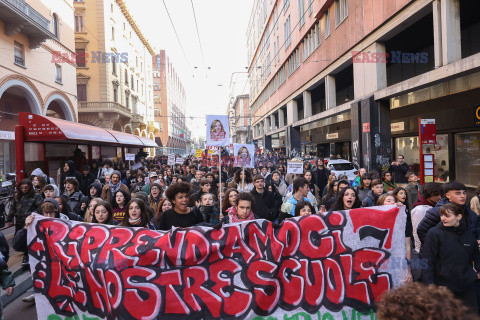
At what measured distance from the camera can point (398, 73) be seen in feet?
59.6

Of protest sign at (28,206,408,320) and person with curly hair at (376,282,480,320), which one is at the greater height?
person with curly hair at (376,282,480,320)

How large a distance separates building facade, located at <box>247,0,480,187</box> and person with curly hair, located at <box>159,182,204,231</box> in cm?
904

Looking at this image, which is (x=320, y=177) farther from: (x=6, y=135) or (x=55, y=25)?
(x=55, y=25)

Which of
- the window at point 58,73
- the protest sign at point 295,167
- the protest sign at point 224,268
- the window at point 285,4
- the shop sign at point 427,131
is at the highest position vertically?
the window at point 285,4

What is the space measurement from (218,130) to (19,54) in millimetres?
15878

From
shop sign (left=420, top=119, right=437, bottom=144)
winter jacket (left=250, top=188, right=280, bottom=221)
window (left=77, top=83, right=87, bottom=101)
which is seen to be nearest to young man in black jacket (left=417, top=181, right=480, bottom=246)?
winter jacket (left=250, top=188, right=280, bottom=221)

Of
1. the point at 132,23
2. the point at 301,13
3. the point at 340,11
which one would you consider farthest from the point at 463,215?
the point at 132,23

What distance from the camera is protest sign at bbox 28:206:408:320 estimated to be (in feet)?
10.7

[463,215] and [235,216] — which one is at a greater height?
[463,215]

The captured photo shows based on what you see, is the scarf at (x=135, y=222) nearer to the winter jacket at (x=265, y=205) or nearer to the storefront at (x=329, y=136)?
the winter jacket at (x=265, y=205)

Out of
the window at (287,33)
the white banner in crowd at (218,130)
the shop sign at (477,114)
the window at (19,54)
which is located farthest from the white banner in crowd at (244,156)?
the window at (287,33)

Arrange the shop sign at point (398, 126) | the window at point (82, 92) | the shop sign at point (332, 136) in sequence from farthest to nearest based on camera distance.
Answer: the window at point (82, 92) < the shop sign at point (332, 136) < the shop sign at point (398, 126)

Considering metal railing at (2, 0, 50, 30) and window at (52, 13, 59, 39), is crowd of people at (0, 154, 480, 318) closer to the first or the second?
metal railing at (2, 0, 50, 30)

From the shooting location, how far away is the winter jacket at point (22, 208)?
5863 millimetres
